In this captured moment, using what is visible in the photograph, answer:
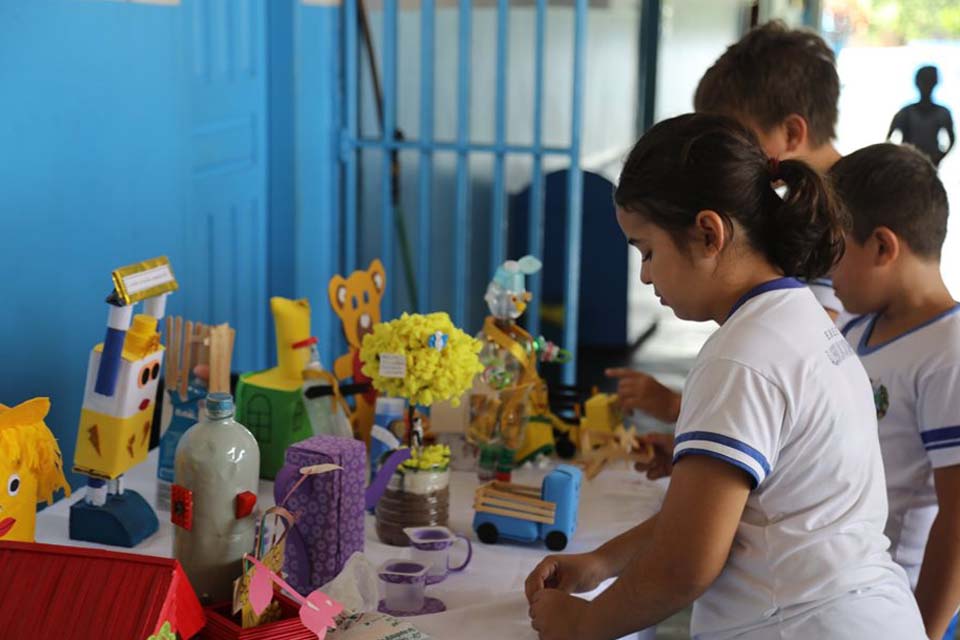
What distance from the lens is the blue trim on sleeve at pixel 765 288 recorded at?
120cm

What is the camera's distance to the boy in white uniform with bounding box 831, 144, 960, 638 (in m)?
1.58

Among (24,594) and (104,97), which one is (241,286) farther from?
(24,594)

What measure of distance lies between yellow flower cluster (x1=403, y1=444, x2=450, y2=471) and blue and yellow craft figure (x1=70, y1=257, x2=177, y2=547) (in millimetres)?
373

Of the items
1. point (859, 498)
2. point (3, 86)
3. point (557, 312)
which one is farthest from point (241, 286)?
point (557, 312)

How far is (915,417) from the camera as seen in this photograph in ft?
5.32

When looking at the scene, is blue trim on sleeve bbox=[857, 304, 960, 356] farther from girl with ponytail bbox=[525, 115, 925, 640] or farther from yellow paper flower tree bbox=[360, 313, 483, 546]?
yellow paper flower tree bbox=[360, 313, 483, 546]

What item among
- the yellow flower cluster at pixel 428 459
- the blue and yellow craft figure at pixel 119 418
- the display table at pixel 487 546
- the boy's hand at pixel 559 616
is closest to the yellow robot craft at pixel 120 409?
the blue and yellow craft figure at pixel 119 418

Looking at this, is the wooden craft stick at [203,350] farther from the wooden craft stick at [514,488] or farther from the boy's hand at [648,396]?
the boy's hand at [648,396]

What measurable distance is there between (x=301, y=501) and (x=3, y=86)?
992 millimetres

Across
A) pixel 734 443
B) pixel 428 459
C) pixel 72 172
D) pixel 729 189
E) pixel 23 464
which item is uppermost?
pixel 729 189

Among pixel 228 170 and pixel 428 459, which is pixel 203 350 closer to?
pixel 428 459

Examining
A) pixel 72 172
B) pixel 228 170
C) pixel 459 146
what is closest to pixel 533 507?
pixel 72 172

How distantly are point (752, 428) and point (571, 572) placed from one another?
35cm

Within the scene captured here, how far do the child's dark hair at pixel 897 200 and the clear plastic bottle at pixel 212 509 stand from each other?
0.97 m
